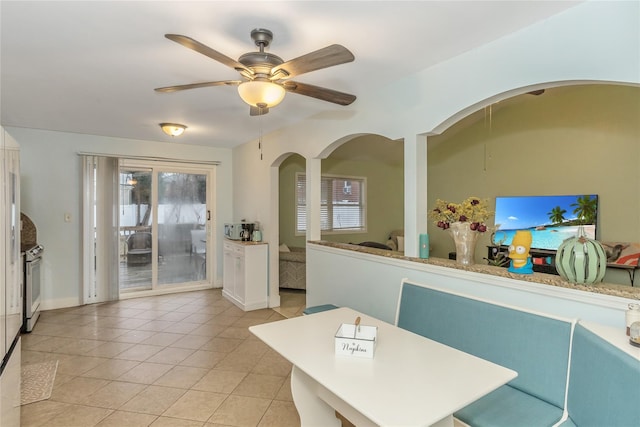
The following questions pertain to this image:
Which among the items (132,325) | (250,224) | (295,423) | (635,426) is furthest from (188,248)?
(635,426)

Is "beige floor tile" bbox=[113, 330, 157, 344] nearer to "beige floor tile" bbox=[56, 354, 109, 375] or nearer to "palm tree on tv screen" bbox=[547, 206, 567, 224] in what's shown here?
"beige floor tile" bbox=[56, 354, 109, 375]

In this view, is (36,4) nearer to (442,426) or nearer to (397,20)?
(397,20)

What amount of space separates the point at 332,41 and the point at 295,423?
8.15 feet

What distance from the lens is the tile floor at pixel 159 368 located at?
237cm

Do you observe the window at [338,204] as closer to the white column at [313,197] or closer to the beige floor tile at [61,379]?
the white column at [313,197]

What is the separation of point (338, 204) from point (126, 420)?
542 centimetres

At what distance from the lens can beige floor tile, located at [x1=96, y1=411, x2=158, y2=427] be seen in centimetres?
226

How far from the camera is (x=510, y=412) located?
63.7 inches

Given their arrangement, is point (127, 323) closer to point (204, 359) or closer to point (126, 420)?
point (204, 359)

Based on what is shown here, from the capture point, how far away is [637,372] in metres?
1.24

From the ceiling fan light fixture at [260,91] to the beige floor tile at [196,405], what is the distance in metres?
2.11

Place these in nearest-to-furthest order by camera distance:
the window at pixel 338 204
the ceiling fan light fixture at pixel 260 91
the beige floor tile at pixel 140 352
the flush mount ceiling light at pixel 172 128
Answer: the ceiling fan light fixture at pixel 260 91 → the beige floor tile at pixel 140 352 → the flush mount ceiling light at pixel 172 128 → the window at pixel 338 204

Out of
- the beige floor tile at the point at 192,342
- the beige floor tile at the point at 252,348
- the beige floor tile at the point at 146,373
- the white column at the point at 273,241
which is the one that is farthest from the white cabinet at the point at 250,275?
the beige floor tile at the point at 146,373

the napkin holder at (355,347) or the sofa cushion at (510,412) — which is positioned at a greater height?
the napkin holder at (355,347)
